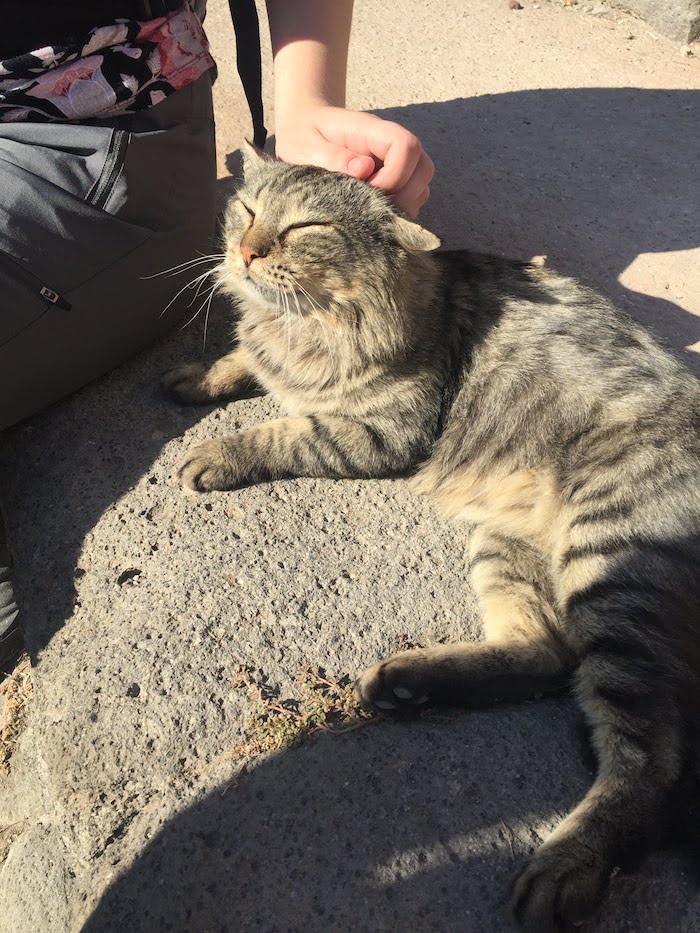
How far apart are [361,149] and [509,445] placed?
117 centimetres

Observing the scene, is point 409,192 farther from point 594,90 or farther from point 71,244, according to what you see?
point 594,90

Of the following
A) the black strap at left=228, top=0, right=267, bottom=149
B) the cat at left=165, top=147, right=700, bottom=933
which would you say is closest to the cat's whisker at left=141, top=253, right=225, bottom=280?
the cat at left=165, top=147, right=700, bottom=933

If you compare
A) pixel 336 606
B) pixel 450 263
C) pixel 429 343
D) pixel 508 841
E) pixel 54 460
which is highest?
pixel 450 263

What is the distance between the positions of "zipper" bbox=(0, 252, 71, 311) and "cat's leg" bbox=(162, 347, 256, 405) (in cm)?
51

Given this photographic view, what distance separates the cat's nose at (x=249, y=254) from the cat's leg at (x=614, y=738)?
141 cm

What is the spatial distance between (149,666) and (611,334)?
6.08 ft

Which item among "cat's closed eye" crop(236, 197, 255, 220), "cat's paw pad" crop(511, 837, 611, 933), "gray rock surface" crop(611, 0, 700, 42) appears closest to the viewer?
"cat's paw pad" crop(511, 837, 611, 933)

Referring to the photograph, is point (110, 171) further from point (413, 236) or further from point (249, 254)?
point (413, 236)

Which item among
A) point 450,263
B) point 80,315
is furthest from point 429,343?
point 80,315

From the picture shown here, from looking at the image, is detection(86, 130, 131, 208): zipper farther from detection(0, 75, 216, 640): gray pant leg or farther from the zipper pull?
the zipper pull

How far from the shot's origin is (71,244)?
225cm

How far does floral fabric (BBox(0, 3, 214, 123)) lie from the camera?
2201 millimetres

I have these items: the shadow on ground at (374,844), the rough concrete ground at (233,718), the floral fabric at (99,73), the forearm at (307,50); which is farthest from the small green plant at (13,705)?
the forearm at (307,50)

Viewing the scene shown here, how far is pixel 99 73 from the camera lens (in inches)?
89.7
